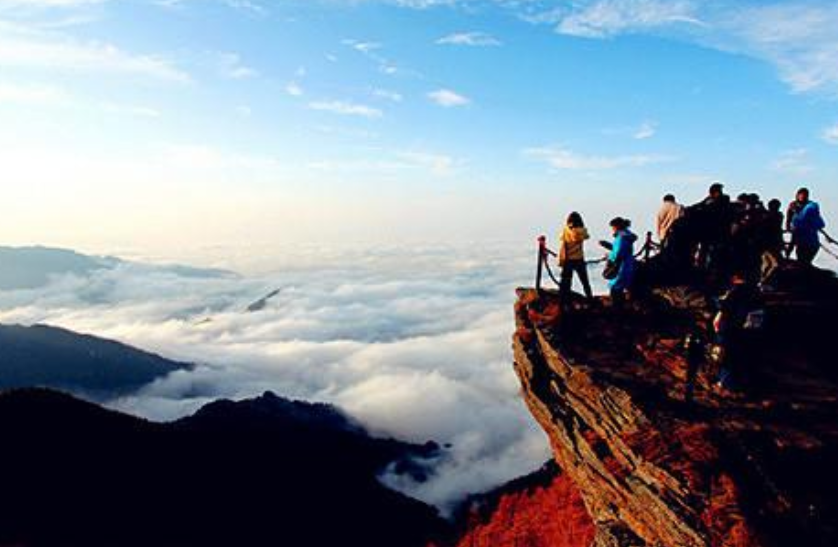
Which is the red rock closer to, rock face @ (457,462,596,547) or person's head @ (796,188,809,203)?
rock face @ (457,462,596,547)

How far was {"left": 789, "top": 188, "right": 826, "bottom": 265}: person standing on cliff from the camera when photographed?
20.7 metres

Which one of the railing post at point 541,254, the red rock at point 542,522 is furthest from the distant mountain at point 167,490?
the railing post at point 541,254

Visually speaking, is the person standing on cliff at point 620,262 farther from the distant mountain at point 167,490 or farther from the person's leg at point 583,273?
the distant mountain at point 167,490

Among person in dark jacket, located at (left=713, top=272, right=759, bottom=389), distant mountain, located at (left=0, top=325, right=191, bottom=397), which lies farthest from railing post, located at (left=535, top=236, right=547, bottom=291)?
distant mountain, located at (left=0, top=325, right=191, bottom=397)

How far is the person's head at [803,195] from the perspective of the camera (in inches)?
813

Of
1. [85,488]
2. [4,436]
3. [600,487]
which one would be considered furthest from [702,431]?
[4,436]

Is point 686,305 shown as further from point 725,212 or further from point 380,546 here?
point 380,546

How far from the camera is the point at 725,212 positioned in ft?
70.1

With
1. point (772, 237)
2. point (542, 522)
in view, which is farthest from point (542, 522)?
point (772, 237)

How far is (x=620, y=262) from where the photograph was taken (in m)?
19.8

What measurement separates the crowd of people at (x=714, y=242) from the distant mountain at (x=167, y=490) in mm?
30185

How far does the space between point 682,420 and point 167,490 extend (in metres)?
39.3

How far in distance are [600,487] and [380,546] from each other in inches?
1507

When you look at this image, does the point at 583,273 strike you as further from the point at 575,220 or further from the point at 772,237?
the point at 772,237
